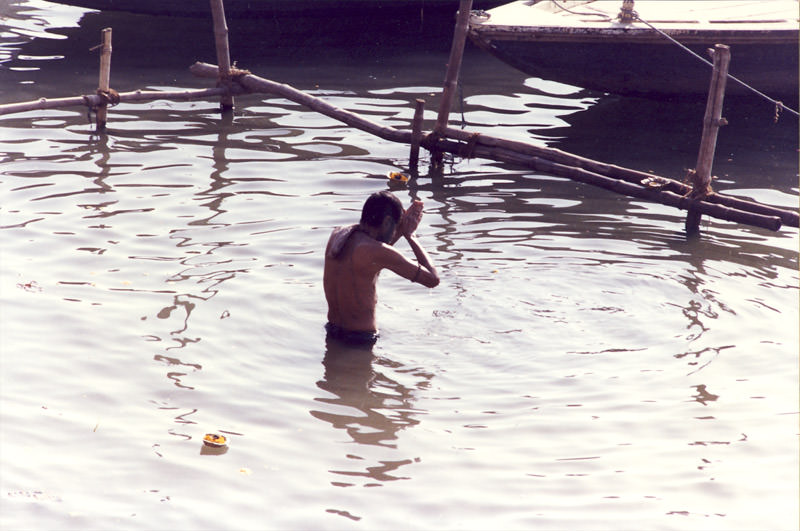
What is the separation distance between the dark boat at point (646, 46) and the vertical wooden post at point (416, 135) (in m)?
2.01

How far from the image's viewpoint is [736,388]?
5.89m

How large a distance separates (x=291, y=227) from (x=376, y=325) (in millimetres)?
2370

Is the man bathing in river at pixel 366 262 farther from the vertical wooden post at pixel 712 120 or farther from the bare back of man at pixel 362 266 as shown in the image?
the vertical wooden post at pixel 712 120

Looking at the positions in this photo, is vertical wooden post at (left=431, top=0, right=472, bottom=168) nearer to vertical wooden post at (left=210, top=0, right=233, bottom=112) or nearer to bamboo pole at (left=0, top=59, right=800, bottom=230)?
bamboo pole at (left=0, top=59, right=800, bottom=230)

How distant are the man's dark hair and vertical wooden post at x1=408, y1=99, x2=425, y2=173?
13.2 feet

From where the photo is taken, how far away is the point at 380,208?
5.80 meters

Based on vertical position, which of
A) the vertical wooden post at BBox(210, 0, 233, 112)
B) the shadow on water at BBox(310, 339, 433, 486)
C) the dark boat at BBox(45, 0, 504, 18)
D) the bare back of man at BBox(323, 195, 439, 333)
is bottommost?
the shadow on water at BBox(310, 339, 433, 486)

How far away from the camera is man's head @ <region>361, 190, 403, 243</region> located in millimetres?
5793

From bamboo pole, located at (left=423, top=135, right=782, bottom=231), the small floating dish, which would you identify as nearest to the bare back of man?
the small floating dish

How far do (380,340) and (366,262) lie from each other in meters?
0.80

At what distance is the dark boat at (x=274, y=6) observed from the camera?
14727 millimetres

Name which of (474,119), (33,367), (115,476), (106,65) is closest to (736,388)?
(115,476)

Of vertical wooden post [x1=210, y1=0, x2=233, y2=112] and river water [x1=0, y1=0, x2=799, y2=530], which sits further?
vertical wooden post [x1=210, y1=0, x2=233, y2=112]

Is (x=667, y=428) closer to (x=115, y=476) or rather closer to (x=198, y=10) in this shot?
(x=115, y=476)
